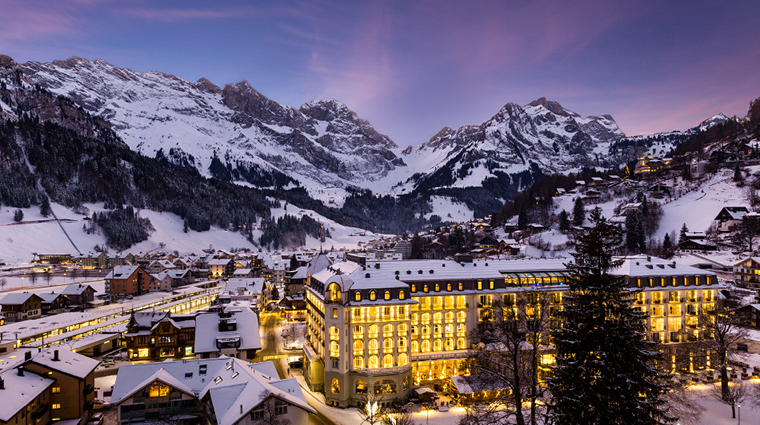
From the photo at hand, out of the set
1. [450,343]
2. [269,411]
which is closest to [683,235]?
[450,343]

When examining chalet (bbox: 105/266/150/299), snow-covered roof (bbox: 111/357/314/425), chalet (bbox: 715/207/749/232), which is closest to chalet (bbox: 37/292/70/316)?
chalet (bbox: 105/266/150/299)

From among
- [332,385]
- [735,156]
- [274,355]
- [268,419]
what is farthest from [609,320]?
[735,156]

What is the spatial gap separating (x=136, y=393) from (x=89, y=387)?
7451 mm

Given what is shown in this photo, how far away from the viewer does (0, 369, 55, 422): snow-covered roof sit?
104 ft

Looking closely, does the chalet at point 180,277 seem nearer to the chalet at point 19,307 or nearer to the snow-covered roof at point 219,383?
the chalet at point 19,307

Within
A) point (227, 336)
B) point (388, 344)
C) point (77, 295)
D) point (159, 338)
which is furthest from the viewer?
point (77, 295)

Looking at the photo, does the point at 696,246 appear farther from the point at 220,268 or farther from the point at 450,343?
the point at 220,268

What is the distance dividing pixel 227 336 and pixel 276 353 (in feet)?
31.1

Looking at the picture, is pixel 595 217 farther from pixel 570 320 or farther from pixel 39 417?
pixel 39 417

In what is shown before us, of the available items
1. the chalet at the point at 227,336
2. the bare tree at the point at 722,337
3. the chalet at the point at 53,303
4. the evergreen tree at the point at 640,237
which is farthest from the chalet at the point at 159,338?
the evergreen tree at the point at 640,237

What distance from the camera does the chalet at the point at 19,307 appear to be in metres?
87.0

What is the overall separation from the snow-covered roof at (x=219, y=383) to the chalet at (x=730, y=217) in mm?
126366

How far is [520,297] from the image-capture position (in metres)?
55.3

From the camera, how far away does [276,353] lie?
206 feet
